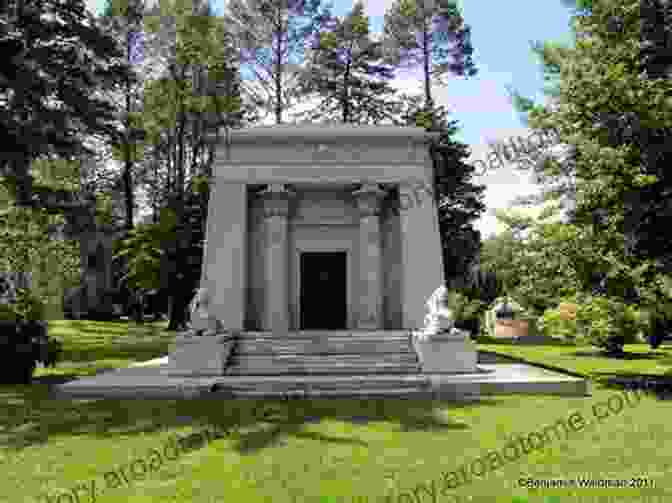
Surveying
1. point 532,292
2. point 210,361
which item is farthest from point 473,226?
point 210,361

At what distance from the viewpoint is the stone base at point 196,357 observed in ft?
39.1

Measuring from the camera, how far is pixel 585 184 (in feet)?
34.5

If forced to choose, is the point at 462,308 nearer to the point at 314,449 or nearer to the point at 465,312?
the point at 465,312

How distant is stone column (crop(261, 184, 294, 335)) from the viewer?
51.6ft

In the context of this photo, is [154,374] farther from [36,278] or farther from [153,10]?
[153,10]

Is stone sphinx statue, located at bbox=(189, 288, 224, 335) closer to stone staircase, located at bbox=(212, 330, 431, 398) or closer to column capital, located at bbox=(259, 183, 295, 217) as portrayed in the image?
stone staircase, located at bbox=(212, 330, 431, 398)

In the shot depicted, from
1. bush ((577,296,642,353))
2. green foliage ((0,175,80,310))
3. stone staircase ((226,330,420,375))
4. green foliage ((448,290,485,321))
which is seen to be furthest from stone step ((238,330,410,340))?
green foliage ((448,290,485,321))

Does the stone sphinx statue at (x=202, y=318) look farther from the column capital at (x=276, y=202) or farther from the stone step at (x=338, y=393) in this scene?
the column capital at (x=276, y=202)

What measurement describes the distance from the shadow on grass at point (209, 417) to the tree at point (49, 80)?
9.11 m

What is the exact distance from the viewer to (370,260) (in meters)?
16.0

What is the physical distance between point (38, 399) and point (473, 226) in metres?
26.2

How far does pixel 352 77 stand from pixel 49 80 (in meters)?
18.8

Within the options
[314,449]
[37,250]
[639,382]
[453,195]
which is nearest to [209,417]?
[314,449]

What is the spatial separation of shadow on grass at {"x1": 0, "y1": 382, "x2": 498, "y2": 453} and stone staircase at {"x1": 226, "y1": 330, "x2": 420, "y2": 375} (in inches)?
84.0
